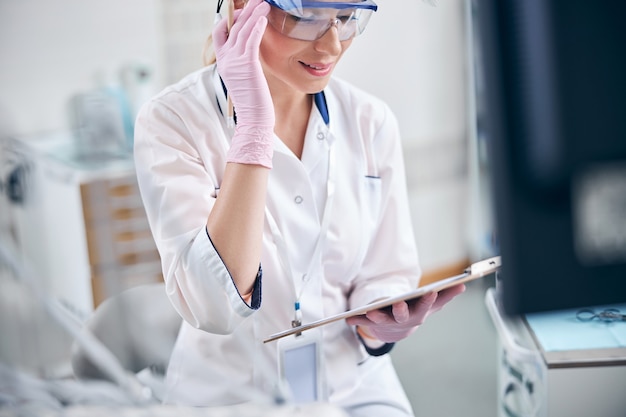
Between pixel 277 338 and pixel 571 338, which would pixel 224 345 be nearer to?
pixel 277 338

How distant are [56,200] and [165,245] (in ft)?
1.44

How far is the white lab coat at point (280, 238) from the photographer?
1.05 metres

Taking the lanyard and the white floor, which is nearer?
the lanyard

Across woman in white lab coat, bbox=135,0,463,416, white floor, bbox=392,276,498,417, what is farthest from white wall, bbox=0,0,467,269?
white floor, bbox=392,276,498,417

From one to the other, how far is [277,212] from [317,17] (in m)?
0.32

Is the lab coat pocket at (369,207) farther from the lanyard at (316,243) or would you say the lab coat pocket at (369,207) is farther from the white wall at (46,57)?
the white wall at (46,57)

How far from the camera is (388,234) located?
4.33 ft

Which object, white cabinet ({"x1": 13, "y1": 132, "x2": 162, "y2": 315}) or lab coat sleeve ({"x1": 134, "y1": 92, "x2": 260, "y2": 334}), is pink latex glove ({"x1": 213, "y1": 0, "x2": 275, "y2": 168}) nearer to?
lab coat sleeve ({"x1": 134, "y1": 92, "x2": 260, "y2": 334})

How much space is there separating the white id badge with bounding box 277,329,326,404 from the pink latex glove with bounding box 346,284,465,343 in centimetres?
9

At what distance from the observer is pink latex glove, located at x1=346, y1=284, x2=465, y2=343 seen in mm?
1146

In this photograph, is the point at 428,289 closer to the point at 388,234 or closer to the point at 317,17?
the point at 388,234

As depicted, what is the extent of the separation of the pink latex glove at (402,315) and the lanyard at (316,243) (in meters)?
0.12

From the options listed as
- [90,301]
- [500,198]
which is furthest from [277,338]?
[500,198]

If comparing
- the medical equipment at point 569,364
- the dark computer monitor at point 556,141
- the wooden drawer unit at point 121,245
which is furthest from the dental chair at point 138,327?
the dark computer monitor at point 556,141
